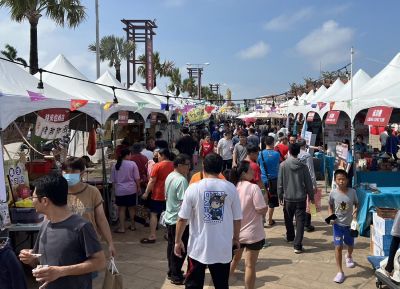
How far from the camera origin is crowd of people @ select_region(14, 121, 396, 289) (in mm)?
2506

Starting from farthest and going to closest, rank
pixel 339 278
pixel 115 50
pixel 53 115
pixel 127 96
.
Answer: pixel 115 50, pixel 127 96, pixel 53 115, pixel 339 278

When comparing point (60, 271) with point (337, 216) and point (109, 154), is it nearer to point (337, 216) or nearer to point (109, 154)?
point (337, 216)

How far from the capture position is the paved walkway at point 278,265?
5438mm

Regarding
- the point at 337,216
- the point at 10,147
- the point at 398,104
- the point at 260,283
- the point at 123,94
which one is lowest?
the point at 260,283

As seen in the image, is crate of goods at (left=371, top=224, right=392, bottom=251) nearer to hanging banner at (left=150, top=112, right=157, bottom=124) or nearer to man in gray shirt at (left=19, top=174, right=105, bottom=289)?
man in gray shirt at (left=19, top=174, right=105, bottom=289)

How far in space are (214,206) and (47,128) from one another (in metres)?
4.97

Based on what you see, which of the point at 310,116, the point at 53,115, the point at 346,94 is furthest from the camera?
the point at 310,116

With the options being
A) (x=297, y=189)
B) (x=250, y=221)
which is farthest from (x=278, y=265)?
(x=250, y=221)

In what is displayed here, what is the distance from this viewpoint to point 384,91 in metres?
8.94

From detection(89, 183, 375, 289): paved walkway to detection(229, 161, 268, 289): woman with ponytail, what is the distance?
865 mm

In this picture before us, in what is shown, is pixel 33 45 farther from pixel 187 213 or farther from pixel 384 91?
pixel 187 213

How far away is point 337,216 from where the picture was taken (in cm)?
556

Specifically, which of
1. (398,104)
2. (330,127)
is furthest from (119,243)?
(330,127)

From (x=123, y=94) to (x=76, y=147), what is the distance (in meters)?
2.46
